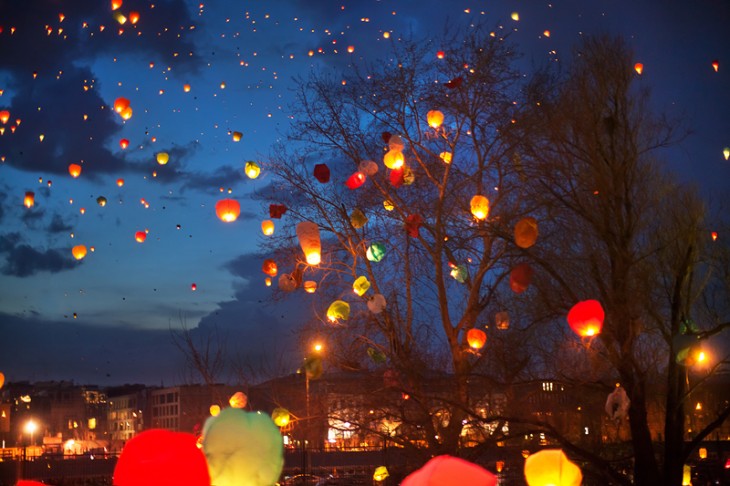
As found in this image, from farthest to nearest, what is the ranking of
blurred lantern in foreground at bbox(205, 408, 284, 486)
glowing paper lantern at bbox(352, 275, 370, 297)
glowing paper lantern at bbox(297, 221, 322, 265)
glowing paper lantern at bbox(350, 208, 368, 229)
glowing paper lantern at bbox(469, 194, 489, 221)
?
glowing paper lantern at bbox(350, 208, 368, 229) → glowing paper lantern at bbox(352, 275, 370, 297) → glowing paper lantern at bbox(297, 221, 322, 265) → glowing paper lantern at bbox(469, 194, 489, 221) → blurred lantern in foreground at bbox(205, 408, 284, 486)

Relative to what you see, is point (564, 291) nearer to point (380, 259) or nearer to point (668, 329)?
point (668, 329)

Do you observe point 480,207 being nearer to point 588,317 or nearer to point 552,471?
point 588,317

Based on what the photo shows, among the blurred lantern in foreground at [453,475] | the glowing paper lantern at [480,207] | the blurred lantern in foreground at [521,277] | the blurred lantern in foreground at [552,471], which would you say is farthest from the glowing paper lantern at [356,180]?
the blurred lantern in foreground at [453,475]

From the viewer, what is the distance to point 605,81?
993 cm

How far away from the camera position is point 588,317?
852cm

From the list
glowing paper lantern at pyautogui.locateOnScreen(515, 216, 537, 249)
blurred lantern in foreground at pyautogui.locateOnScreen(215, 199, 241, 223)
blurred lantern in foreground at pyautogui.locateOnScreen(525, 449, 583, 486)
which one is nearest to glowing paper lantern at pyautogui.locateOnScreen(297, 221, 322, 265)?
blurred lantern in foreground at pyautogui.locateOnScreen(215, 199, 241, 223)

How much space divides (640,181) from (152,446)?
7.34m

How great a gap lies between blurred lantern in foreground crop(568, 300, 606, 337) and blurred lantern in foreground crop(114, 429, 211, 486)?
5026 mm

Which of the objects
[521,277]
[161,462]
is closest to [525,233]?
[521,277]

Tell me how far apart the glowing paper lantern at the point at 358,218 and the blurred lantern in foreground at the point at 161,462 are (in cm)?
807

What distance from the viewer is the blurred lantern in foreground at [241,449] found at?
500 centimetres

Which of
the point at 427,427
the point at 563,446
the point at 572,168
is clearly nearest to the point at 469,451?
the point at 427,427

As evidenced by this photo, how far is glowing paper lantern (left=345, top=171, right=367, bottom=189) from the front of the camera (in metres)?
12.5

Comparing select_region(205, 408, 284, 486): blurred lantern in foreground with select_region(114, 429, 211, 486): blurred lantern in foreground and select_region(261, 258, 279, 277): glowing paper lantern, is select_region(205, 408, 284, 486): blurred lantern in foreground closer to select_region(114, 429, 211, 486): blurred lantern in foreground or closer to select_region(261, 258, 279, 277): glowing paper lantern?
select_region(114, 429, 211, 486): blurred lantern in foreground
